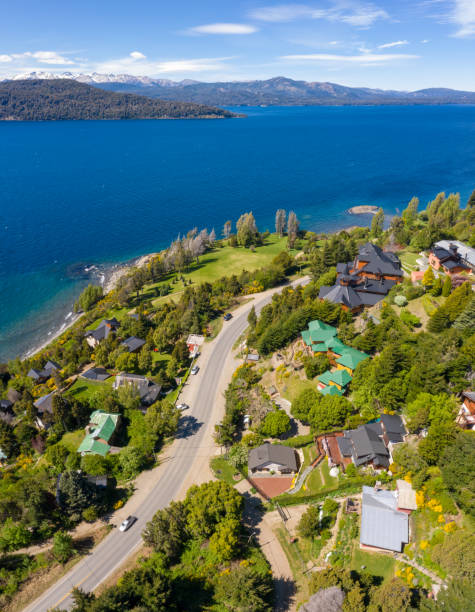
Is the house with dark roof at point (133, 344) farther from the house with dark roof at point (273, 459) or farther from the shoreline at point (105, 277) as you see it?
the house with dark roof at point (273, 459)

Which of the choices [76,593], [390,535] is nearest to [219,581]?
[76,593]

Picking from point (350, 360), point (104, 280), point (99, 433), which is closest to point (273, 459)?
point (350, 360)

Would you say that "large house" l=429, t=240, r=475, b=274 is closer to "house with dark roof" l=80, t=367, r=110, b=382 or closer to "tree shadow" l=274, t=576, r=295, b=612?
"tree shadow" l=274, t=576, r=295, b=612

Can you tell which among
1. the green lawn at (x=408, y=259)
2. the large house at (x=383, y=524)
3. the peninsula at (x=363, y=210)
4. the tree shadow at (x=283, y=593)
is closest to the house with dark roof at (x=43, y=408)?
the tree shadow at (x=283, y=593)

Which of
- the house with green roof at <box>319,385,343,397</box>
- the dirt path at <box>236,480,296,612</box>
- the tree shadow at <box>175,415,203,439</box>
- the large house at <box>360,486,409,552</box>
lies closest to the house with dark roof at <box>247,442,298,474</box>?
the dirt path at <box>236,480,296,612</box>

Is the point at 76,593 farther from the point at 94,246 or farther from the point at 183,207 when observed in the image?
the point at 183,207

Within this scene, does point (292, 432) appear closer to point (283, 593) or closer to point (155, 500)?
point (283, 593)
